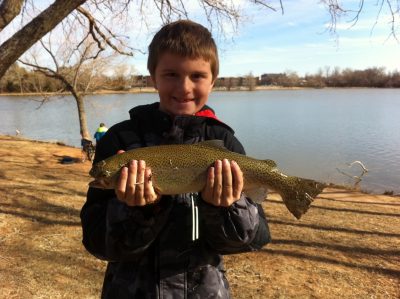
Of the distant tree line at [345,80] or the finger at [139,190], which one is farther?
the distant tree line at [345,80]

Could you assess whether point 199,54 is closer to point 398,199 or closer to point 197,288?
point 197,288

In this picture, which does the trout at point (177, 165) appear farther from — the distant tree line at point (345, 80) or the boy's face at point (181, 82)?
the distant tree line at point (345, 80)

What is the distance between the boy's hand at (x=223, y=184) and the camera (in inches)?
84.0

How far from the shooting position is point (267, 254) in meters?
6.16

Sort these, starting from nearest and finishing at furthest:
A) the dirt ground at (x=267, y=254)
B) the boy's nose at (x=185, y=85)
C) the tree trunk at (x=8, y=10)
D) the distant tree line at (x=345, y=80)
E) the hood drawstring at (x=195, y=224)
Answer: the hood drawstring at (x=195, y=224) < the boy's nose at (x=185, y=85) < the dirt ground at (x=267, y=254) < the tree trunk at (x=8, y=10) < the distant tree line at (x=345, y=80)

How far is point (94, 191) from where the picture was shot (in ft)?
7.78

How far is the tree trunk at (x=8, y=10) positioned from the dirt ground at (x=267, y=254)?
11.3 ft

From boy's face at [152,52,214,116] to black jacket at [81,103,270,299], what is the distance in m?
0.08

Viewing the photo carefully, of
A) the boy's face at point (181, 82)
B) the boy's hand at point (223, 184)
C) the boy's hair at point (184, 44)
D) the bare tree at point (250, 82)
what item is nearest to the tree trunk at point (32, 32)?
the boy's hair at point (184, 44)

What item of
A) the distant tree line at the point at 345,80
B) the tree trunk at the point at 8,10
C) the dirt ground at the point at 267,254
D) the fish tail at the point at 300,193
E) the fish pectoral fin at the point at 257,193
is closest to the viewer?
the fish pectoral fin at the point at 257,193

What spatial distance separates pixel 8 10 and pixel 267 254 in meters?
5.35

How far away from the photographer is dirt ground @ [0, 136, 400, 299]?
16.5ft

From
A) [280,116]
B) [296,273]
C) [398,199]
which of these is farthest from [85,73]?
[280,116]

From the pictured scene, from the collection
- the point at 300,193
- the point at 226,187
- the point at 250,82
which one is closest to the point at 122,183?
the point at 226,187
